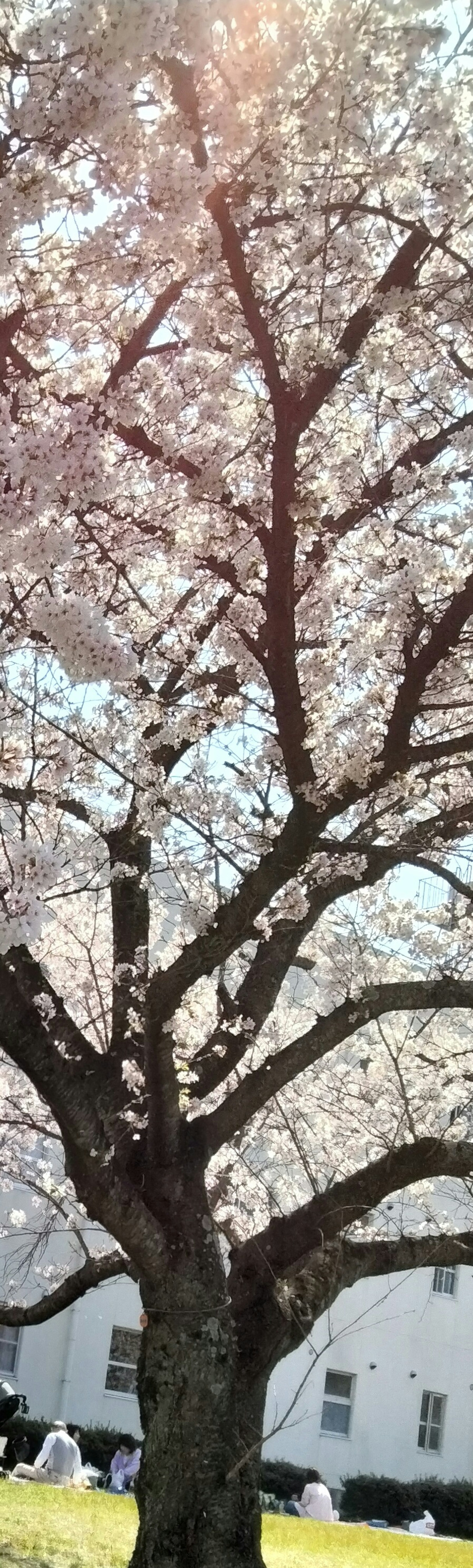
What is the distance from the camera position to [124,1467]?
40.9 ft

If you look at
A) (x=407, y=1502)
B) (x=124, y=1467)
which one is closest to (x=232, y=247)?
(x=124, y=1467)

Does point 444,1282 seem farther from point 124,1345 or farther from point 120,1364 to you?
point 120,1364

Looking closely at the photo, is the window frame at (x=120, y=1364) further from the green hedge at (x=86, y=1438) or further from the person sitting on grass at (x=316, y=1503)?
the person sitting on grass at (x=316, y=1503)

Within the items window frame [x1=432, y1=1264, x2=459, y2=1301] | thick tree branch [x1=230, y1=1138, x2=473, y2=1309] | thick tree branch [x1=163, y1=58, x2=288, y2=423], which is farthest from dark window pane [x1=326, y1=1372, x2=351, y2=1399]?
thick tree branch [x1=163, y1=58, x2=288, y2=423]

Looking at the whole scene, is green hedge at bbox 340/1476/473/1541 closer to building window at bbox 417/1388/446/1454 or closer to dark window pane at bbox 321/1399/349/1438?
dark window pane at bbox 321/1399/349/1438

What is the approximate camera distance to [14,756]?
4.67 metres

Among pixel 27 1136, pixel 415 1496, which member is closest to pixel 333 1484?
pixel 415 1496

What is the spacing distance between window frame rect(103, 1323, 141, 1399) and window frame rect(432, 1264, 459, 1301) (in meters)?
5.21

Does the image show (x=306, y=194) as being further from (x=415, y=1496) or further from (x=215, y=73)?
(x=415, y=1496)

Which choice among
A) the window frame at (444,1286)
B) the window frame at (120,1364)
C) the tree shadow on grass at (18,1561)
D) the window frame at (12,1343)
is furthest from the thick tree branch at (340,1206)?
the window frame at (444,1286)

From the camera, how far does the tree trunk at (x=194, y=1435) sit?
17.7ft

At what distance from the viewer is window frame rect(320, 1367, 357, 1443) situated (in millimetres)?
18750

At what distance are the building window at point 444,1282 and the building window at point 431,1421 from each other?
151cm

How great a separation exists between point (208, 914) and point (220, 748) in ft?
2.65
